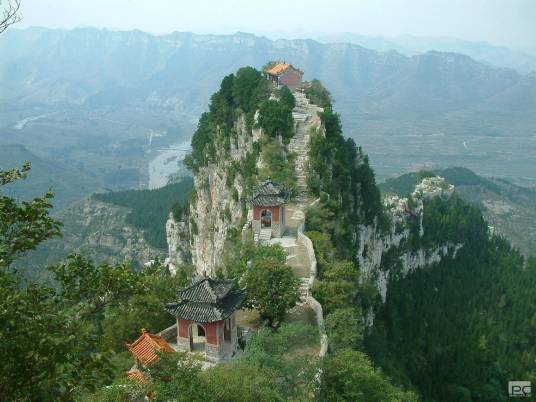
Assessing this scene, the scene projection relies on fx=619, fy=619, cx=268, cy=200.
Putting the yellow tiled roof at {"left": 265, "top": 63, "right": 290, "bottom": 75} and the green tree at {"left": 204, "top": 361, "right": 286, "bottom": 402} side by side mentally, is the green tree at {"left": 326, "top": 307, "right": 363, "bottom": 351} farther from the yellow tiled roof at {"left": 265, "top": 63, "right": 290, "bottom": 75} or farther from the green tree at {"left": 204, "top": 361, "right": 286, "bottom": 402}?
the yellow tiled roof at {"left": 265, "top": 63, "right": 290, "bottom": 75}

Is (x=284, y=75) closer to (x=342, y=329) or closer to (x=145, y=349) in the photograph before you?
(x=342, y=329)

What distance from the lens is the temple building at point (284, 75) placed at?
69494 millimetres

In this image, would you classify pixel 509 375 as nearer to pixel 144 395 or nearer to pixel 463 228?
pixel 463 228

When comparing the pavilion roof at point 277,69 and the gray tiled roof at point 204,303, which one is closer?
the gray tiled roof at point 204,303

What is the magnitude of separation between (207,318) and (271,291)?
4.28 metres

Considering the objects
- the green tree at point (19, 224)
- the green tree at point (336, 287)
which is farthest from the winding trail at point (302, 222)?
the green tree at point (19, 224)

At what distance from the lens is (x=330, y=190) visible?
46594mm

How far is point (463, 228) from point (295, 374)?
Result: 6503 cm

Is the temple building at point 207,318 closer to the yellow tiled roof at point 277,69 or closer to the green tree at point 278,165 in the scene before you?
the green tree at point 278,165

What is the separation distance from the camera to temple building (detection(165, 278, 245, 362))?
77.0ft

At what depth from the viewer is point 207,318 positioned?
23297 millimetres

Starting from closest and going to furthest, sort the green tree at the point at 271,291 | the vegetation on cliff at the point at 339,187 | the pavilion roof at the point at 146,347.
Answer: the pavilion roof at the point at 146,347 < the green tree at the point at 271,291 < the vegetation on cliff at the point at 339,187

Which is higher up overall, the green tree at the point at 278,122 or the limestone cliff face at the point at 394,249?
the green tree at the point at 278,122

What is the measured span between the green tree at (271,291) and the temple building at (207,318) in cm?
236
